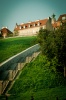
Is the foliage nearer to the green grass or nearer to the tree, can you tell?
the tree

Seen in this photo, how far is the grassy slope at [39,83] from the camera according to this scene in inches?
580

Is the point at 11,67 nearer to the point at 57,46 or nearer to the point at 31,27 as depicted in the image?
the point at 57,46

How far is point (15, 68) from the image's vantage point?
20.0 metres

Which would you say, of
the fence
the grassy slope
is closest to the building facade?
the fence

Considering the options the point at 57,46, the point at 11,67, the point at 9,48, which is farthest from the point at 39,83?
the point at 9,48

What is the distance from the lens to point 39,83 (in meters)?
17.1

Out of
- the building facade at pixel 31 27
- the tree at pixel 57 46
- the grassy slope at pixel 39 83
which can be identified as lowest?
the grassy slope at pixel 39 83

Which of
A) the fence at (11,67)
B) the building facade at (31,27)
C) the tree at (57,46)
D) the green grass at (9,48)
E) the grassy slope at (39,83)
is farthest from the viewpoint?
the building facade at (31,27)

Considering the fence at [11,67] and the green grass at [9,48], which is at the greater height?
the green grass at [9,48]

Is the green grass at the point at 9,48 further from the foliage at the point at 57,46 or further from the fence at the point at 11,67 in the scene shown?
the foliage at the point at 57,46

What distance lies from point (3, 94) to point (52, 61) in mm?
4487

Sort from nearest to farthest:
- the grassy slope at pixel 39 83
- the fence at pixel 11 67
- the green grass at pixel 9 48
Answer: the grassy slope at pixel 39 83 < the fence at pixel 11 67 < the green grass at pixel 9 48

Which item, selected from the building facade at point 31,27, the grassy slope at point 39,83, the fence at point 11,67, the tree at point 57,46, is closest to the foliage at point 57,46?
the tree at point 57,46

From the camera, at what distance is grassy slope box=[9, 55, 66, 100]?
1474 cm
